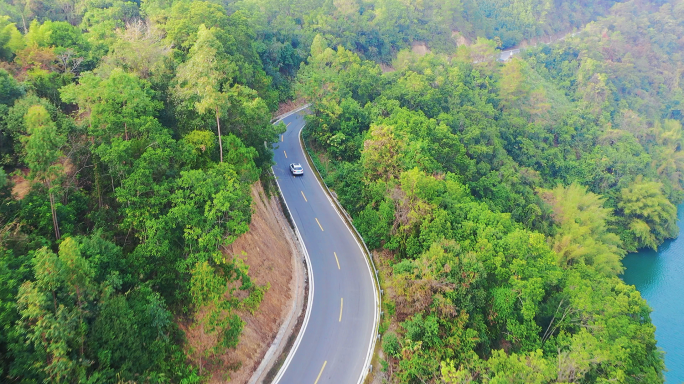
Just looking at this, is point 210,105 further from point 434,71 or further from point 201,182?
point 434,71

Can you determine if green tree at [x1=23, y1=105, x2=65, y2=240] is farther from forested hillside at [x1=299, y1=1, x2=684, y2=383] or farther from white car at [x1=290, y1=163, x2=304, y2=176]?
white car at [x1=290, y1=163, x2=304, y2=176]

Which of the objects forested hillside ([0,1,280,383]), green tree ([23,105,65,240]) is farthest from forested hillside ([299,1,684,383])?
green tree ([23,105,65,240])

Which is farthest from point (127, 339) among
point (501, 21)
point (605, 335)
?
point (501, 21)

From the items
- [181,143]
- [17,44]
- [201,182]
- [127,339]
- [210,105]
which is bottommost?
[127,339]

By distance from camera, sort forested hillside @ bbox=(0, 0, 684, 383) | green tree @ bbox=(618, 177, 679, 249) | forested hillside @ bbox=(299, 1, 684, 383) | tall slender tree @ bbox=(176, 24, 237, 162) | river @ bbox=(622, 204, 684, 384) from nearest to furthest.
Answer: forested hillside @ bbox=(0, 0, 684, 383) < forested hillside @ bbox=(299, 1, 684, 383) < tall slender tree @ bbox=(176, 24, 237, 162) < river @ bbox=(622, 204, 684, 384) < green tree @ bbox=(618, 177, 679, 249)

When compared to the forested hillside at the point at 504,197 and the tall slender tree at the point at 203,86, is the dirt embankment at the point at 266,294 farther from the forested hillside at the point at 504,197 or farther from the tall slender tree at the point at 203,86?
the tall slender tree at the point at 203,86

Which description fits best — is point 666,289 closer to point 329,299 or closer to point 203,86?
point 329,299

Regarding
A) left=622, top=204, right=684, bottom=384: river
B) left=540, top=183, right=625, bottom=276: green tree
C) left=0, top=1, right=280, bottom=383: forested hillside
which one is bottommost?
left=622, top=204, right=684, bottom=384: river
